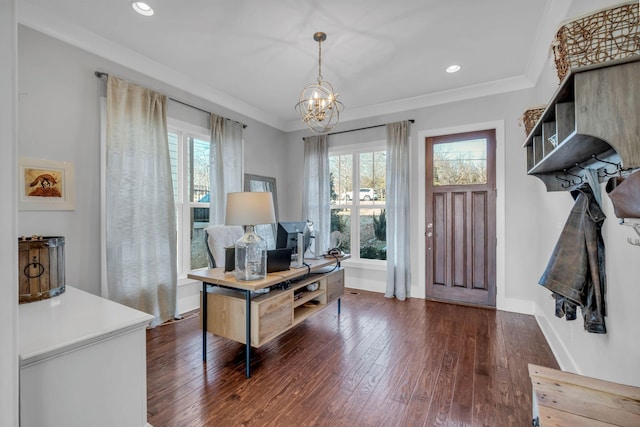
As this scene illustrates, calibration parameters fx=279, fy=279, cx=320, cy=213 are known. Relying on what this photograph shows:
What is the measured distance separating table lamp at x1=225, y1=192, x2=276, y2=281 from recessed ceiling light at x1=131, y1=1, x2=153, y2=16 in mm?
1659

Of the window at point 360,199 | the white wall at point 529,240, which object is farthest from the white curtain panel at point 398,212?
the window at point 360,199

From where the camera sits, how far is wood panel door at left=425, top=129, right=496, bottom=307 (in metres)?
3.71

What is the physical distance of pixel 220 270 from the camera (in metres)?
2.54

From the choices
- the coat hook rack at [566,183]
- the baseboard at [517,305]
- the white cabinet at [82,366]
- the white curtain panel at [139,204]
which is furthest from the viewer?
the baseboard at [517,305]

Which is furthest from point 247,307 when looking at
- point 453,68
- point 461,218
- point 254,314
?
point 453,68

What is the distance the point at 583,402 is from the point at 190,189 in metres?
3.93

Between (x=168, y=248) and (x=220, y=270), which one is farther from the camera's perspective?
(x=168, y=248)

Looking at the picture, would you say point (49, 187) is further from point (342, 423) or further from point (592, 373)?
point (592, 373)

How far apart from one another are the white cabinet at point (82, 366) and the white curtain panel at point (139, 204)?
135 centimetres

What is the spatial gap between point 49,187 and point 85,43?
4.54 ft

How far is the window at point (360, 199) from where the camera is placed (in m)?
4.54

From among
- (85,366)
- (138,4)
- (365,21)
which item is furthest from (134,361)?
(365,21)

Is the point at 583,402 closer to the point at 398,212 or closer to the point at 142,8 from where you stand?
the point at 398,212

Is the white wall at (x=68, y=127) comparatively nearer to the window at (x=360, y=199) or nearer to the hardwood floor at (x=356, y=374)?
the hardwood floor at (x=356, y=374)
